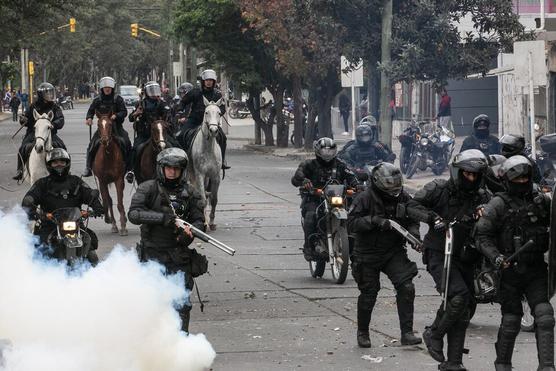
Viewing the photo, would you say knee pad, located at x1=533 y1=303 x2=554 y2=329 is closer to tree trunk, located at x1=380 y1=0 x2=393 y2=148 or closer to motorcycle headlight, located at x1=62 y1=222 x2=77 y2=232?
motorcycle headlight, located at x1=62 y1=222 x2=77 y2=232

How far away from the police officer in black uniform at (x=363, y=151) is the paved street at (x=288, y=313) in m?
1.33

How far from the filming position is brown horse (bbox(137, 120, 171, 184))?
64.7 feet

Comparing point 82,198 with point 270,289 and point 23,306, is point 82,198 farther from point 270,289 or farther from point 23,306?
point 23,306

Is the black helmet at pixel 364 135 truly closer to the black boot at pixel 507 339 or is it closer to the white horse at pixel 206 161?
the white horse at pixel 206 161

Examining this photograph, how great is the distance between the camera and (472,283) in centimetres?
1010

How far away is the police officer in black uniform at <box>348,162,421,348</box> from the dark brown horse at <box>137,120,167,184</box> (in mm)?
8921

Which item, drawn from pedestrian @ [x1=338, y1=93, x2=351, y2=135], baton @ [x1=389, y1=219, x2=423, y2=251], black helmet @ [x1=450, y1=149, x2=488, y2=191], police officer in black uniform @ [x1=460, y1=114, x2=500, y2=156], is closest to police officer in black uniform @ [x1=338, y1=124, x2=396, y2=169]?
police officer in black uniform @ [x1=460, y1=114, x2=500, y2=156]

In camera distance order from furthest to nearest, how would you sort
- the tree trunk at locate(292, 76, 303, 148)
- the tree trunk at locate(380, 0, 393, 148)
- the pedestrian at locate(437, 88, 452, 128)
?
1. the tree trunk at locate(292, 76, 303, 148)
2. the pedestrian at locate(437, 88, 452, 128)
3. the tree trunk at locate(380, 0, 393, 148)

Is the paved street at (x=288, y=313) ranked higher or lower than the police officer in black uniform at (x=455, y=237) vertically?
lower

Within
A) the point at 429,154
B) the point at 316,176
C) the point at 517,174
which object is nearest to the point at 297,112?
the point at 429,154

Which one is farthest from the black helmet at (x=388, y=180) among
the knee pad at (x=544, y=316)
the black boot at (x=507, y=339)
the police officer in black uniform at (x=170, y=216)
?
the knee pad at (x=544, y=316)

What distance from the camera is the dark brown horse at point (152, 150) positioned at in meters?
19.7

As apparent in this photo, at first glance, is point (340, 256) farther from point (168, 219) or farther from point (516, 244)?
point (516, 244)

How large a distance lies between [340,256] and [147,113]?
6.61 m
